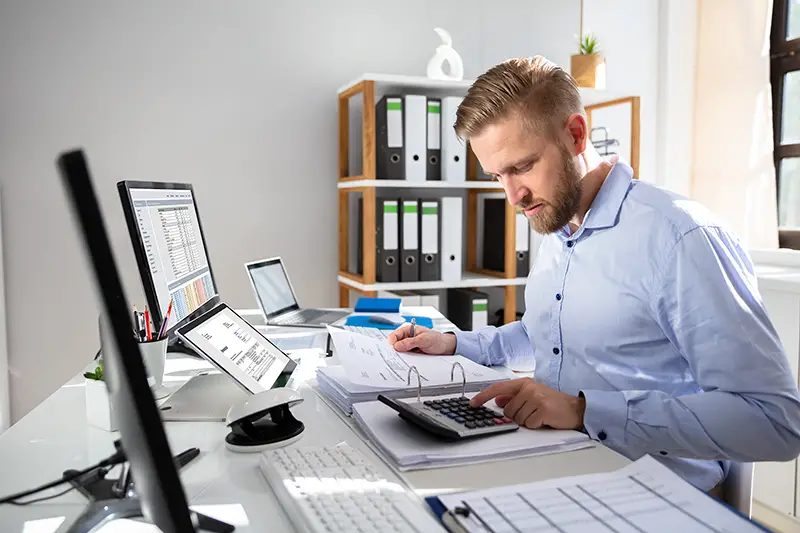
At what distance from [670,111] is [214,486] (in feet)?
9.35

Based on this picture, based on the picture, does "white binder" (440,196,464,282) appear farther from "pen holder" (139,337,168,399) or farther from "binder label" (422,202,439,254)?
"pen holder" (139,337,168,399)

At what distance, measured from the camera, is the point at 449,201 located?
249 cm

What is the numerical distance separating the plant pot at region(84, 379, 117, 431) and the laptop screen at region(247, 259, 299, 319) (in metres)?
0.89

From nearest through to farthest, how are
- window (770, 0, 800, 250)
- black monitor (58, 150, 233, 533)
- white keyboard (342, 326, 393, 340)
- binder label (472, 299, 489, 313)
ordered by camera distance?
black monitor (58, 150, 233, 533)
white keyboard (342, 326, 393, 340)
binder label (472, 299, 489, 313)
window (770, 0, 800, 250)

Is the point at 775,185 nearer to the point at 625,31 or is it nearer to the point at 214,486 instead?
the point at 625,31

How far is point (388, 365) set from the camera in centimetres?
122

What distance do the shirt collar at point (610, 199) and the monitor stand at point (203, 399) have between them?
71cm

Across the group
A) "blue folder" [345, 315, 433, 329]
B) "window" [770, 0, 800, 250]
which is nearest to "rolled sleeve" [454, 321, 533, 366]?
"blue folder" [345, 315, 433, 329]

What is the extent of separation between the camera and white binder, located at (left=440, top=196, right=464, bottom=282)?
2.50 meters

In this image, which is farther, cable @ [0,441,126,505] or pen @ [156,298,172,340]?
pen @ [156,298,172,340]

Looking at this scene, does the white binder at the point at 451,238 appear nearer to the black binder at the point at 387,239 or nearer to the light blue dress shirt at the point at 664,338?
the black binder at the point at 387,239

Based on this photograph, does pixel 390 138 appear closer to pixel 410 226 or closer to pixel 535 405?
pixel 410 226

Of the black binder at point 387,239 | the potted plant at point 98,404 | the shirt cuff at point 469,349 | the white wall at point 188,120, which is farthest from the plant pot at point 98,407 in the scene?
the black binder at point 387,239

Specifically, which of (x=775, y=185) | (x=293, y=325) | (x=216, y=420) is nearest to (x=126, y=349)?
(x=216, y=420)
